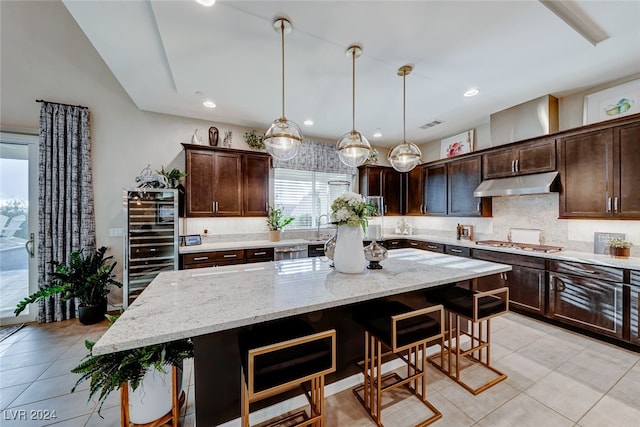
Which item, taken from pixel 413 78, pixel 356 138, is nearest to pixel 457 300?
pixel 356 138

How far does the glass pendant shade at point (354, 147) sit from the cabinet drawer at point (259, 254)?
2.09 metres

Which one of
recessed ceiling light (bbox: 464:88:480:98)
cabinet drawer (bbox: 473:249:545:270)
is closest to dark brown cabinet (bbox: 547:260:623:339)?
cabinet drawer (bbox: 473:249:545:270)

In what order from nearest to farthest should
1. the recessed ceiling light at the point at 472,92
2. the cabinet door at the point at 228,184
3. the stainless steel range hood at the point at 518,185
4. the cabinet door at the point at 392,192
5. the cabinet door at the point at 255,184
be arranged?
the recessed ceiling light at the point at 472,92 < the stainless steel range hood at the point at 518,185 < the cabinet door at the point at 228,184 < the cabinet door at the point at 255,184 < the cabinet door at the point at 392,192

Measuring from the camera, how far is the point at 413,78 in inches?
110

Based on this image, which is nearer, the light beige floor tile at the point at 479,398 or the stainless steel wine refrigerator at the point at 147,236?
the light beige floor tile at the point at 479,398

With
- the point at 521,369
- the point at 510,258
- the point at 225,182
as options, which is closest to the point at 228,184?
the point at 225,182

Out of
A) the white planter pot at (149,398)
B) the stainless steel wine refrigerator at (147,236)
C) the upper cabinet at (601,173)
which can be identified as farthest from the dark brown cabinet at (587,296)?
the stainless steel wine refrigerator at (147,236)

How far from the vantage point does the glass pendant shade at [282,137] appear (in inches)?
82.9

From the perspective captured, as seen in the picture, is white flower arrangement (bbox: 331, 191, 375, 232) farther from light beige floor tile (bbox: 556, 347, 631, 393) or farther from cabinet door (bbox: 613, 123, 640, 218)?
cabinet door (bbox: 613, 123, 640, 218)

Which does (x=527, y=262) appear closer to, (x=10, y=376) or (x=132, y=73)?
(x=132, y=73)

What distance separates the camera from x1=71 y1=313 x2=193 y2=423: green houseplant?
129 centimetres

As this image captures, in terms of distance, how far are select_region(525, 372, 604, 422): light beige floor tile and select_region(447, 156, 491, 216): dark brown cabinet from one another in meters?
2.60

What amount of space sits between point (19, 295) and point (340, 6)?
203 inches

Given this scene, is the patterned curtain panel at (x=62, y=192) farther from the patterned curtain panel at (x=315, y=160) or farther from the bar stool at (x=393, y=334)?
the bar stool at (x=393, y=334)
